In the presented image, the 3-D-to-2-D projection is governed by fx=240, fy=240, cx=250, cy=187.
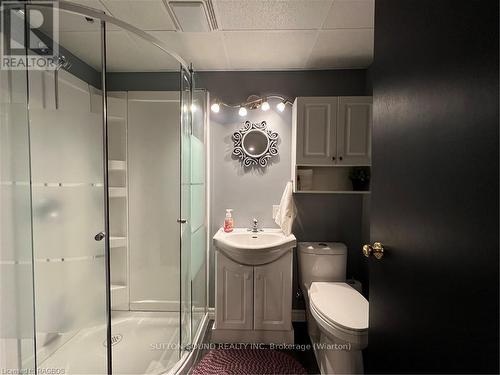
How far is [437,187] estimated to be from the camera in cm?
Answer: 66

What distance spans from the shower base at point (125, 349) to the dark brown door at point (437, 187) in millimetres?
1397

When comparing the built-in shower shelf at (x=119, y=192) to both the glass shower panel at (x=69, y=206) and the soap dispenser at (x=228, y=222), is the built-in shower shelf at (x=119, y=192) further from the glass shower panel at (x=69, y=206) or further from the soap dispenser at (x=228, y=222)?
the soap dispenser at (x=228, y=222)

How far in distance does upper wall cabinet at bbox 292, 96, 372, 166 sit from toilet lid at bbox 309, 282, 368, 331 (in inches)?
37.2

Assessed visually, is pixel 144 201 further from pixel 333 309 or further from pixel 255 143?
pixel 333 309

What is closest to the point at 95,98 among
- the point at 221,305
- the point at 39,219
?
the point at 39,219

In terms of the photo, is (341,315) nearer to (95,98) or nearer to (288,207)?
(288,207)

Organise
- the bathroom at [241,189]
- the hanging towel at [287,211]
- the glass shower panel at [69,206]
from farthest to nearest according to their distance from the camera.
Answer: the hanging towel at [287,211] → the glass shower panel at [69,206] → the bathroom at [241,189]

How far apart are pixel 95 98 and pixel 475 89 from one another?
1901 millimetres

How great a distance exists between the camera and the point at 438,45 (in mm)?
658

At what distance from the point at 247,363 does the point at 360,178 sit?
164cm

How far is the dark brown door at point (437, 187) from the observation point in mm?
523

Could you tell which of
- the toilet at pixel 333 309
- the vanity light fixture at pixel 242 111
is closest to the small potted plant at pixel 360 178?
the toilet at pixel 333 309

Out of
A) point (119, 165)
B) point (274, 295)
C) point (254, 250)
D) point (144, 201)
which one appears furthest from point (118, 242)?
point (274, 295)

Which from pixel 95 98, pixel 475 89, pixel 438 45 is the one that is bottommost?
Answer: pixel 475 89
